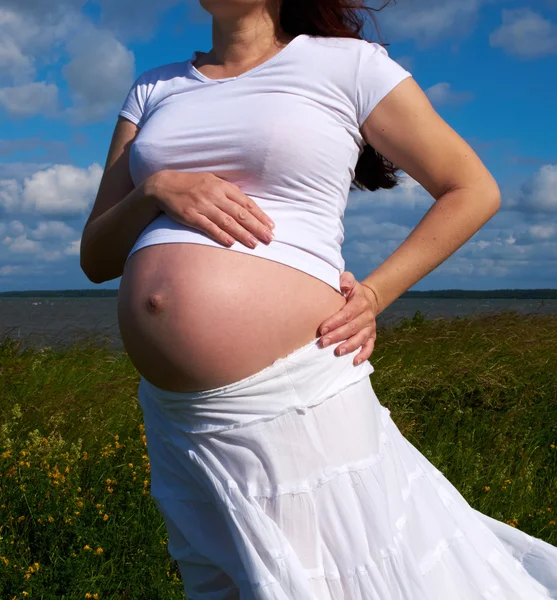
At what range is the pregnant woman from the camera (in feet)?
4.99

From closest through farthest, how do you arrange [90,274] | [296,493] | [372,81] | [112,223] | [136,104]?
[296,493] < [372,81] < [112,223] < [136,104] < [90,274]

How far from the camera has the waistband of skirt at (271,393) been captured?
1.52 metres

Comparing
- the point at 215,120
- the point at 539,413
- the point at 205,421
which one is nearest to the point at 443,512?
the point at 205,421

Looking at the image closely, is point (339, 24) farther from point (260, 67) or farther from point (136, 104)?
point (136, 104)

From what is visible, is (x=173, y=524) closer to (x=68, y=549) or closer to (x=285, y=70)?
(x=285, y=70)

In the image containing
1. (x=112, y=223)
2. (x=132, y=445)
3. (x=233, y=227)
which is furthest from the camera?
(x=132, y=445)

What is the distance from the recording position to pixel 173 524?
1.70 metres

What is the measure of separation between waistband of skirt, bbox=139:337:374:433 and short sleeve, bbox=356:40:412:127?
0.62m

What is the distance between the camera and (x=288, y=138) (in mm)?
1684

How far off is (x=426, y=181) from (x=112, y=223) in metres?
0.84

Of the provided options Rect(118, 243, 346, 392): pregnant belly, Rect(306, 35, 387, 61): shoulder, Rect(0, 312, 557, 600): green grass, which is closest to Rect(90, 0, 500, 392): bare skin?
Rect(118, 243, 346, 392): pregnant belly

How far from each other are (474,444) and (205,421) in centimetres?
367

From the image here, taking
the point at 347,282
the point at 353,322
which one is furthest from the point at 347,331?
the point at 347,282

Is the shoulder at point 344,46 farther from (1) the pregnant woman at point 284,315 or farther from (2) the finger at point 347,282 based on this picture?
(2) the finger at point 347,282
